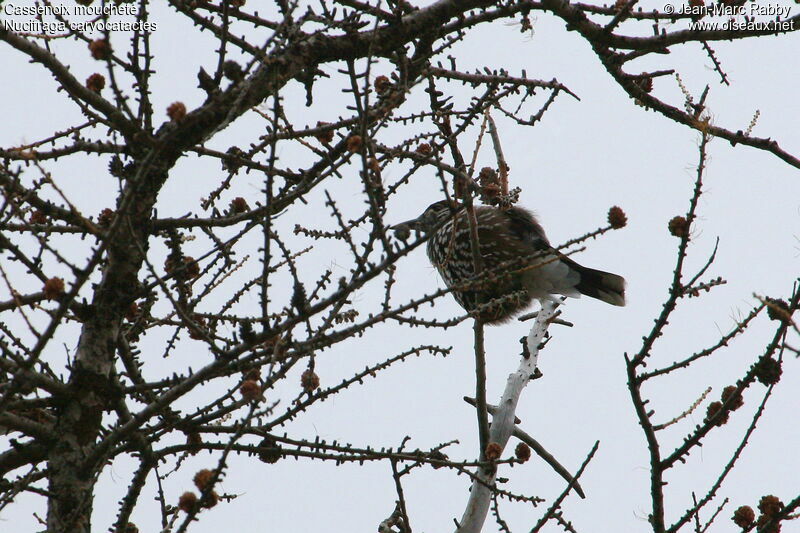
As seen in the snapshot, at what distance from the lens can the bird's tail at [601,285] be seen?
545 centimetres

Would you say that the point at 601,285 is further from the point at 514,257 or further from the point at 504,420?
the point at 504,420

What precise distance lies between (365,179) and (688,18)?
2.07m

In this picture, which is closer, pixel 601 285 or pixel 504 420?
pixel 504 420

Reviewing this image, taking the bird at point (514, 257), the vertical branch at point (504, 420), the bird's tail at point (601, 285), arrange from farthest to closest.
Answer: the bird's tail at point (601, 285) → the bird at point (514, 257) → the vertical branch at point (504, 420)

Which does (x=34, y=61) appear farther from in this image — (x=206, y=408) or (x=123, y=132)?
(x=206, y=408)

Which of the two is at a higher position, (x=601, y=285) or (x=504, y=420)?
(x=601, y=285)

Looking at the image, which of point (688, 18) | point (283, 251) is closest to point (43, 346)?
point (283, 251)

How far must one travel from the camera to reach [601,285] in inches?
217

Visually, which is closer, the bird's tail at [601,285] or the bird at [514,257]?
the bird at [514,257]

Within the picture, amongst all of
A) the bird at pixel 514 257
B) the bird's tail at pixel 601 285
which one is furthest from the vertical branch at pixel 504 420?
the bird's tail at pixel 601 285

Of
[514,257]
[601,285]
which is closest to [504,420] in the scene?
[514,257]

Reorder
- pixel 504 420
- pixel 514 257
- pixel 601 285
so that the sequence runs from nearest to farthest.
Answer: pixel 504 420 < pixel 514 257 < pixel 601 285

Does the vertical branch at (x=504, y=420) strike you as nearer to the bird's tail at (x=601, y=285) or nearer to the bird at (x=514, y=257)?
the bird at (x=514, y=257)

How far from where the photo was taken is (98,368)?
2.56 metres
